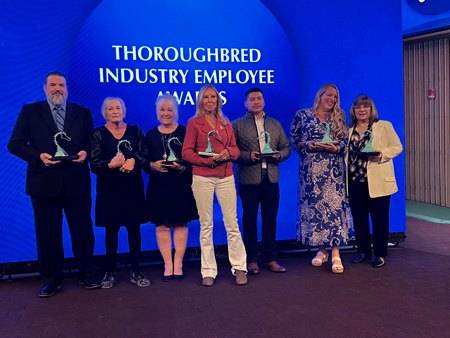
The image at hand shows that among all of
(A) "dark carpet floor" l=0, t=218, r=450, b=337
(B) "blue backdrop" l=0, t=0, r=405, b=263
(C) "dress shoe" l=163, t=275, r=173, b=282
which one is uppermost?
(B) "blue backdrop" l=0, t=0, r=405, b=263

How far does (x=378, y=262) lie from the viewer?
4426mm

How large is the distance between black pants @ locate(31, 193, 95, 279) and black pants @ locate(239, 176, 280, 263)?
1.41 metres

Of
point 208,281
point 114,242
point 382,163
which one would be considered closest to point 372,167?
point 382,163

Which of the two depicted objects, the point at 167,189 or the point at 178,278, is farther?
the point at 178,278

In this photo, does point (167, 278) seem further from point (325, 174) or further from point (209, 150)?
point (325, 174)

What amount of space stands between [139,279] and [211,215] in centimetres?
86

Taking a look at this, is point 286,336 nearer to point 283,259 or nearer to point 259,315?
point 259,315

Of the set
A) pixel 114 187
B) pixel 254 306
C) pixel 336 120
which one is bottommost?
pixel 254 306

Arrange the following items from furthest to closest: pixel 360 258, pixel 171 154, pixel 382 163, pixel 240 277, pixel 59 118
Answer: pixel 360 258 < pixel 382 163 < pixel 240 277 < pixel 171 154 < pixel 59 118

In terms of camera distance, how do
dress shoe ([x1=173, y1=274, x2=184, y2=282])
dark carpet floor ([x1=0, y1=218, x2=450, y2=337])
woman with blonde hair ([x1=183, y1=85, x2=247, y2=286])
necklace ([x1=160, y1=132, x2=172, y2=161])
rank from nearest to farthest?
dark carpet floor ([x1=0, y1=218, x2=450, y2=337]) → woman with blonde hair ([x1=183, y1=85, x2=247, y2=286]) → necklace ([x1=160, y1=132, x2=172, y2=161]) → dress shoe ([x1=173, y1=274, x2=184, y2=282])

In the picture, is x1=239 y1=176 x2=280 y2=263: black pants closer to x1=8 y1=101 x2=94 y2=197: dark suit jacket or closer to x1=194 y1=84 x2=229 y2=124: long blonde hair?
x1=194 y1=84 x2=229 y2=124: long blonde hair

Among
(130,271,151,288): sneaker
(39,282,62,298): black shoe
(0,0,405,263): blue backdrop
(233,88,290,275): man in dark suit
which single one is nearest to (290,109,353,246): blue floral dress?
(233,88,290,275): man in dark suit

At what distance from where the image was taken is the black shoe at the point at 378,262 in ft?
14.5

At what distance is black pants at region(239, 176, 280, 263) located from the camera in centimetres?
422
